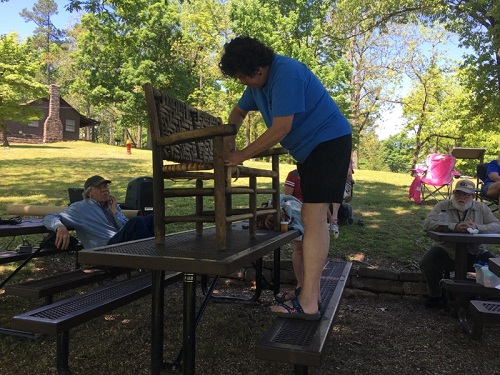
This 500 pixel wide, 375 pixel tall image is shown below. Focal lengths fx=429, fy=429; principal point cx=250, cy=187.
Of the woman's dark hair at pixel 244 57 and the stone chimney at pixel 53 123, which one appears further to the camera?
the stone chimney at pixel 53 123

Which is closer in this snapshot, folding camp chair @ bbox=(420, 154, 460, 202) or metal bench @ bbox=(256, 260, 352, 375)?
metal bench @ bbox=(256, 260, 352, 375)

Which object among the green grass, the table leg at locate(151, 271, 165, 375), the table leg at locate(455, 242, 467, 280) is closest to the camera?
the table leg at locate(151, 271, 165, 375)

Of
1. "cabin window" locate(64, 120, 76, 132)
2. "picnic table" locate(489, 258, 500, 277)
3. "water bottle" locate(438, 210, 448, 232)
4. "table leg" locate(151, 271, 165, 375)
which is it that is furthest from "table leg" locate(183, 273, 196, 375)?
"cabin window" locate(64, 120, 76, 132)

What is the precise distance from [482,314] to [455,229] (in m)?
1.14

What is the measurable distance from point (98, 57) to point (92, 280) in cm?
3316

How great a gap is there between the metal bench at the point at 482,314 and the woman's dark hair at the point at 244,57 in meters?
2.20

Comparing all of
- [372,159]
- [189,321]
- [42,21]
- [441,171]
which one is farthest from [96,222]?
[372,159]

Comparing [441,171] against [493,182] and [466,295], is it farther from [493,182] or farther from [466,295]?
[466,295]

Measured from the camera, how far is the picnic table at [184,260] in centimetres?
175

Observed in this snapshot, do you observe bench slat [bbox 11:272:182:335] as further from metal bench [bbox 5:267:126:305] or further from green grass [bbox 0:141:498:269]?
green grass [bbox 0:141:498:269]

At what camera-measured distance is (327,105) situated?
93.5 inches

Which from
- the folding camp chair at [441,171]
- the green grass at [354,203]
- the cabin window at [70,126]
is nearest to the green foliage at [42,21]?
the cabin window at [70,126]

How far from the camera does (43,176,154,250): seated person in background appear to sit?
11.2ft

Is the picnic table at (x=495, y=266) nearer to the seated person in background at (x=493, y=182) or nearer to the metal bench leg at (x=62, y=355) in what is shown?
the metal bench leg at (x=62, y=355)
